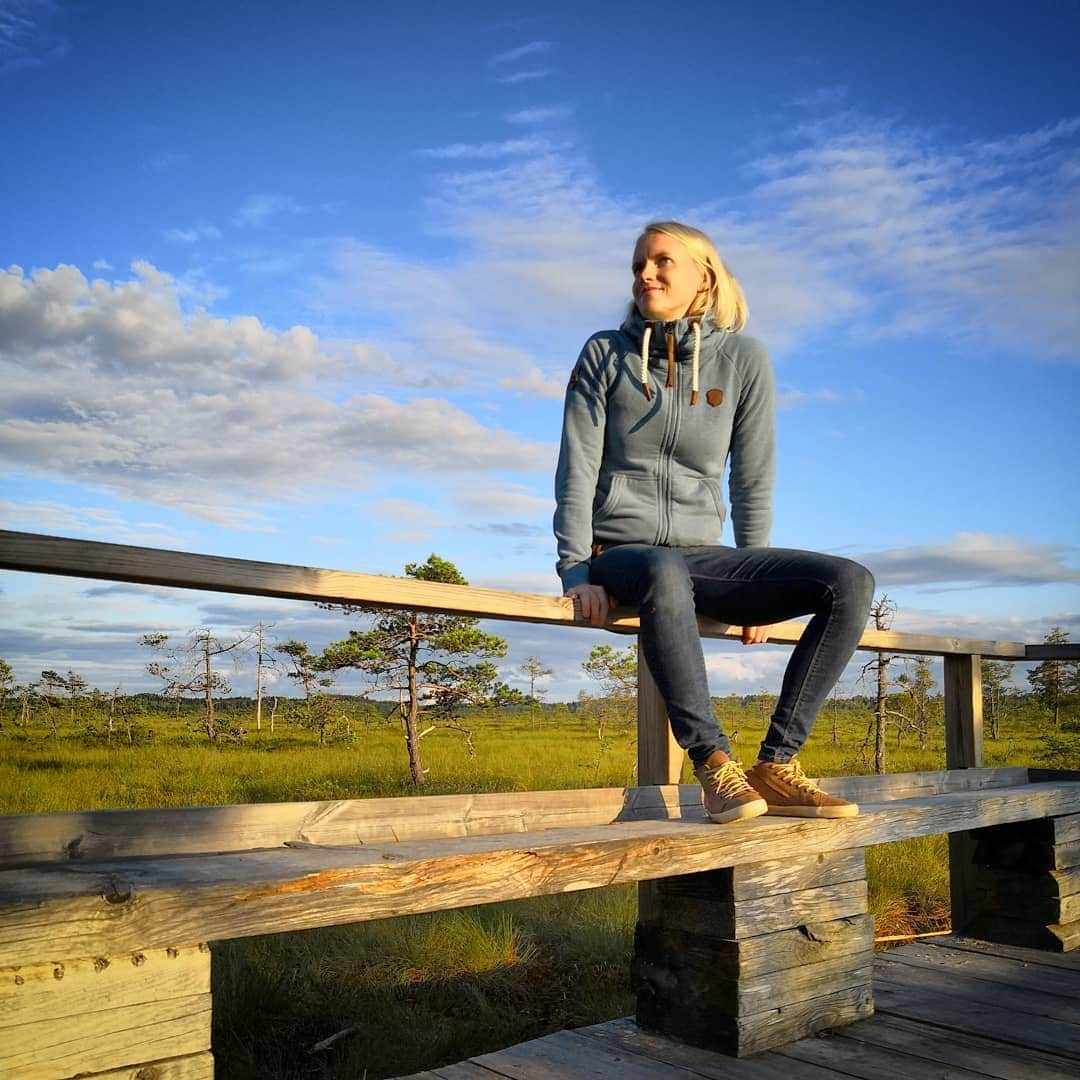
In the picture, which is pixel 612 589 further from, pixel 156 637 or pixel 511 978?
pixel 156 637

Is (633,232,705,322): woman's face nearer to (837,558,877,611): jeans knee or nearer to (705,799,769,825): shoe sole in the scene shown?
(837,558,877,611): jeans knee

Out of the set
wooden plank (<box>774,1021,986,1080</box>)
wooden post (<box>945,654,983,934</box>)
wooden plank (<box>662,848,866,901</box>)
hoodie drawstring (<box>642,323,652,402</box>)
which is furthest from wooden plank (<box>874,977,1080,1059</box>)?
hoodie drawstring (<box>642,323,652,402</box>)

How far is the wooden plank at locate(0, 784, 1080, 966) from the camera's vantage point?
1.36m

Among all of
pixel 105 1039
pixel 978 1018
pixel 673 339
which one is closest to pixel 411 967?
pixel 978 1018

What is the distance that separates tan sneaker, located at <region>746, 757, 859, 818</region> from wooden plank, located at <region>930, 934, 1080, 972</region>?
1.44m

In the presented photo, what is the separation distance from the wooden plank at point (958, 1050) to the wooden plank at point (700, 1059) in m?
0.27

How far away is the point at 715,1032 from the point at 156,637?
68.4 feet

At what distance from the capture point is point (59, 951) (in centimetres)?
133

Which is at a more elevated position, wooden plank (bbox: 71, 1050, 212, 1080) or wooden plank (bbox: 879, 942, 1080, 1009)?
wooden plank (bbox: 71, 1050, 212, 1080)

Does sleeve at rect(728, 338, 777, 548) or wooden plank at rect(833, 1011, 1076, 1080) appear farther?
sleeve at rect(728, 338, 777, 548)

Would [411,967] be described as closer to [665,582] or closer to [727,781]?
[727,781]

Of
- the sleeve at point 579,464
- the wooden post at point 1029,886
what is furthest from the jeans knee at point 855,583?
the wooden post at point 1029,886

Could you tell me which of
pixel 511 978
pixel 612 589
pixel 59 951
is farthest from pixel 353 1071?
pixel 59 951

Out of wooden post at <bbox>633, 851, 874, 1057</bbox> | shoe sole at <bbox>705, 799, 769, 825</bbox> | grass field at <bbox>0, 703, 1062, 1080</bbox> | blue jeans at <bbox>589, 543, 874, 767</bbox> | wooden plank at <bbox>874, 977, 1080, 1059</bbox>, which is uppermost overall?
blue jeans at <bbox>589, 543, 874, 767</bbox>
